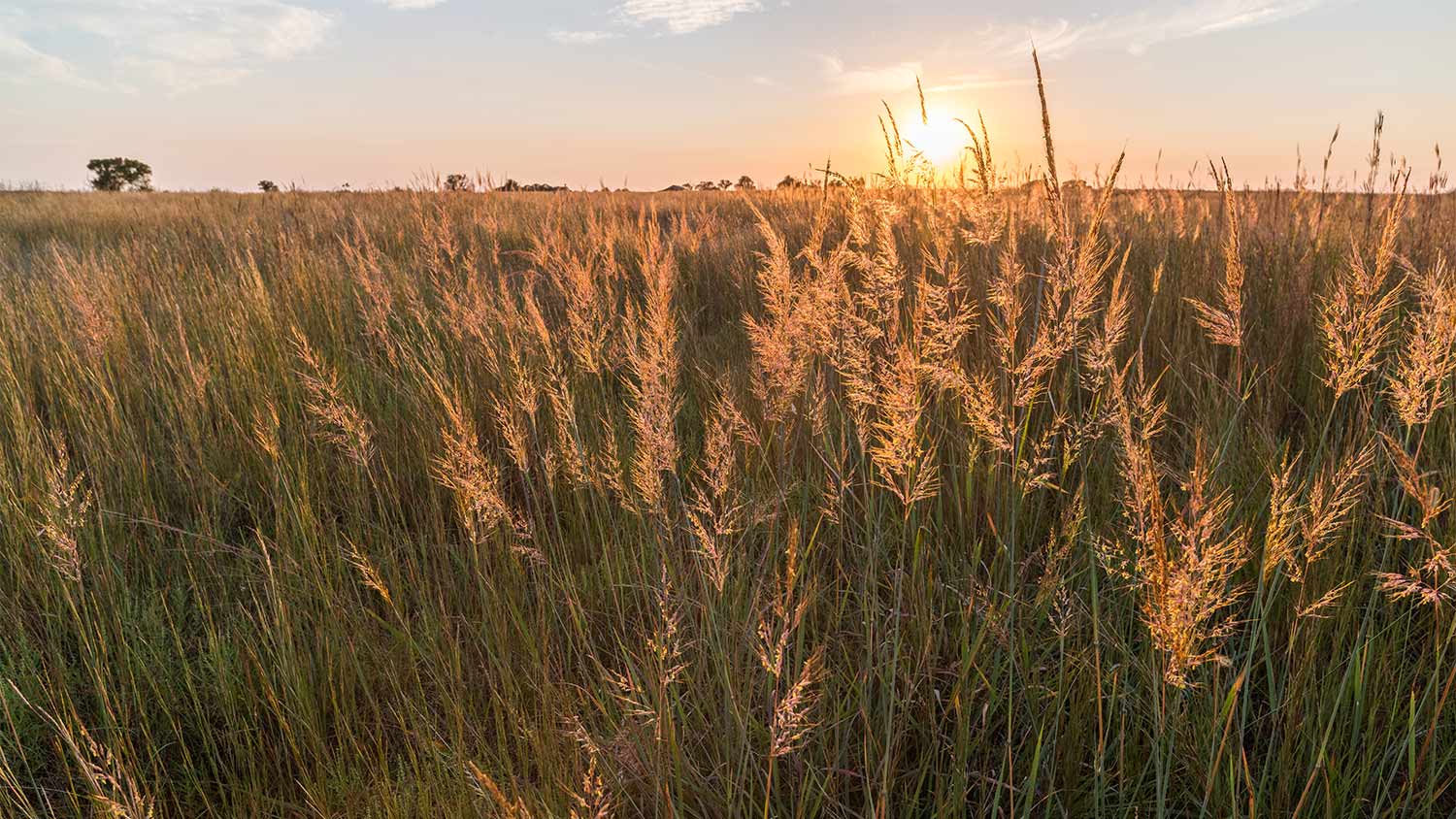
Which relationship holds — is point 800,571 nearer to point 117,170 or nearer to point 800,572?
point 800,572

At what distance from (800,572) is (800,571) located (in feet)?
0.11

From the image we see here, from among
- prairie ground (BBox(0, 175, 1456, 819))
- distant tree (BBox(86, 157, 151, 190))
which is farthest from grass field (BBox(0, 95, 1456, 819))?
distant tree (BBox(86, 157, 151, 190))

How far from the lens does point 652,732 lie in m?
1.36

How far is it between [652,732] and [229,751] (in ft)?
3.23

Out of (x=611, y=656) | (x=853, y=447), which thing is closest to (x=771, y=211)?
(x=853, y=447)

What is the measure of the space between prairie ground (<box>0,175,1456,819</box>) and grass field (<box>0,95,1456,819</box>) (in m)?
0.02

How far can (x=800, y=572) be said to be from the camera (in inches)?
48.9

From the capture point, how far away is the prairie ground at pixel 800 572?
1183 millimetres

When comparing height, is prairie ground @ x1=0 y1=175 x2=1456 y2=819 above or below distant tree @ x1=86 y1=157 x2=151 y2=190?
below

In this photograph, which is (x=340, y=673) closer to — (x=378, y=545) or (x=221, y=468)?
(x=378, y=545)

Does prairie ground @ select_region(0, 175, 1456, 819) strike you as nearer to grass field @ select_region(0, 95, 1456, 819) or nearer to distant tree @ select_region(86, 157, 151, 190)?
grass field @ select_region(0, 95, 1456, 819)

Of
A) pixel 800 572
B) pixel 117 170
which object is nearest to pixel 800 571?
pixel 800 572

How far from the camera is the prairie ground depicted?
1183mm

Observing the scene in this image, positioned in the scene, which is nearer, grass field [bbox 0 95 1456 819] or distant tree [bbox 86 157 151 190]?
grass field [bbox 0 95 1456 819]
